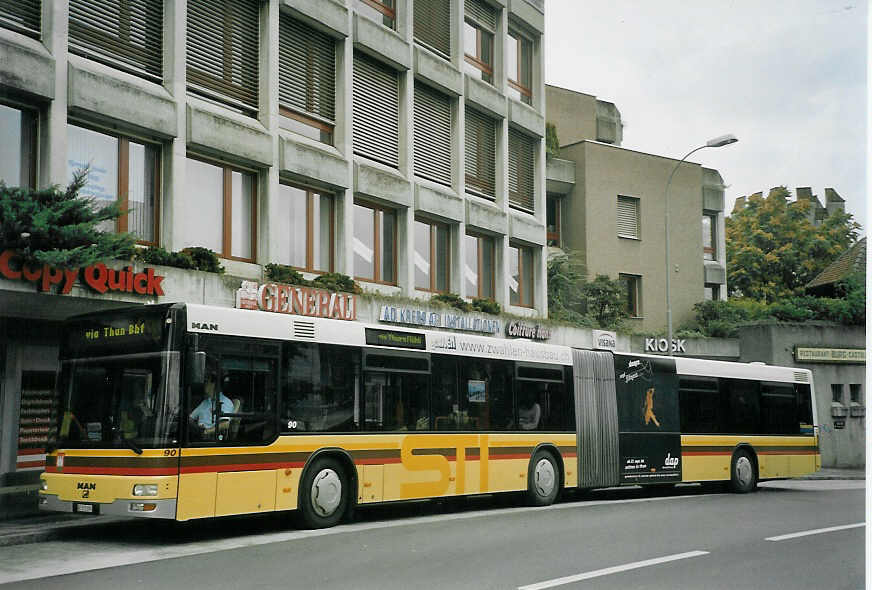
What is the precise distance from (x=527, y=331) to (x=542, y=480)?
38.1 ft

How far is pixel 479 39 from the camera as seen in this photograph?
29.5 meters

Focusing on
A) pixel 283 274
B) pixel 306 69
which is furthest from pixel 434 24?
pixel 283 274

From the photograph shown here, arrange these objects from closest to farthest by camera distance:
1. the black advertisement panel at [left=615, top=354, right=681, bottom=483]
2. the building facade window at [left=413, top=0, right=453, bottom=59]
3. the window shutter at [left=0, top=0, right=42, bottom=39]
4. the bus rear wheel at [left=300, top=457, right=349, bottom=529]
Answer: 1. the bus rear wheel at [left=300, top=457, right=349, bottom=529]
2. the window shutter at [left=0, top=0, right=42, bottom=39]
3. the black advertisement panel at [left=615, top=354, right=681, bottom=483]
4. the building facade window at [left=413, top=0, right=453, bottom=59]

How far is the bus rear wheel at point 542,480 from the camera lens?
17562mm

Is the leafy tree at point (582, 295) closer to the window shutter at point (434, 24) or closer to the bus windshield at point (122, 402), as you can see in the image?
the window shutter at point (434, 24)

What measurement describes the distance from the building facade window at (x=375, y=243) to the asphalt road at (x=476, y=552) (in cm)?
919

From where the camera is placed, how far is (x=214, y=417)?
40.7 ft

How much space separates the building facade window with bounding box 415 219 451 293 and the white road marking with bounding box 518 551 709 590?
634 inches

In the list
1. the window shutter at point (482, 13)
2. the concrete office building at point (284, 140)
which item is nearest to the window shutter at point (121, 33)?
the concrete office building at point (284, 140)

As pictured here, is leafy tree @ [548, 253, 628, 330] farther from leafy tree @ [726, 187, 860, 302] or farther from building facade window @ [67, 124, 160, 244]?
building facade window @ [67, 124, 160, 244]

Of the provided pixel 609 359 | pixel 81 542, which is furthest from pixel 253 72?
pixel 81 542

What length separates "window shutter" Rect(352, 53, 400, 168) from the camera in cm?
2419

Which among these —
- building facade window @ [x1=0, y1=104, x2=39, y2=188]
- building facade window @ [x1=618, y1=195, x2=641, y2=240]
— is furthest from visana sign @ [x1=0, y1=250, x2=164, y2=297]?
building facade window @ [x1=618, y1=195, x2=641, y2=240]

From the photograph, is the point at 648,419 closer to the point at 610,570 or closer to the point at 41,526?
the point at 610,570
